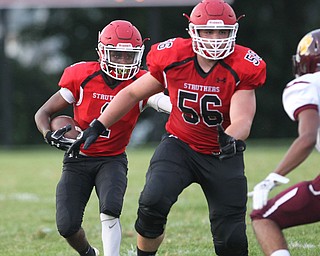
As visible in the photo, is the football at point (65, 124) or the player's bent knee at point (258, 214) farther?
the football at point (65, 124)

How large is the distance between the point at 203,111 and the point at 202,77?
20cm

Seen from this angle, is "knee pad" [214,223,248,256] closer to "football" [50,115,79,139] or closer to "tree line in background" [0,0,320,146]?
"football" [50,115,79,139]

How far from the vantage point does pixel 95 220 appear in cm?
732

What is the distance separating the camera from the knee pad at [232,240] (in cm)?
451

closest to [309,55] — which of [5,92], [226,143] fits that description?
[226,143]

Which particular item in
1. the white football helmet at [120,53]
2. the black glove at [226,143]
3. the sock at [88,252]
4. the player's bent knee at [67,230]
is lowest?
the sock at [88,252]

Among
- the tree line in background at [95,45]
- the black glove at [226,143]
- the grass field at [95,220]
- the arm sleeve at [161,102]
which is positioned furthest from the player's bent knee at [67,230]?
the tree line in background at [95,45]

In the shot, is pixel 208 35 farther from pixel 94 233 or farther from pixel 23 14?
pixel 23 14

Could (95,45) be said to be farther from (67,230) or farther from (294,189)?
(294,189)

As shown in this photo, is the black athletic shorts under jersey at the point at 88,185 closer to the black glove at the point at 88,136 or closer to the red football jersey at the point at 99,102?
the red football jersey at the point at 99,102

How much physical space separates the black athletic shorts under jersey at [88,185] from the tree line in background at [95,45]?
16017 mm

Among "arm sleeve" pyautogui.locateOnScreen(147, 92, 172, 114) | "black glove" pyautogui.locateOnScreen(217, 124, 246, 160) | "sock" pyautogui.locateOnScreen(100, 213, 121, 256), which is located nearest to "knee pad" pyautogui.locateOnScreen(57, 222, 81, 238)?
"sock" pyautogui.locateOnScreen(100, 213, 121, 256)

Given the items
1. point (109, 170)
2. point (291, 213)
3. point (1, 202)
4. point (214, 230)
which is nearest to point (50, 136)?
point (109, 170)

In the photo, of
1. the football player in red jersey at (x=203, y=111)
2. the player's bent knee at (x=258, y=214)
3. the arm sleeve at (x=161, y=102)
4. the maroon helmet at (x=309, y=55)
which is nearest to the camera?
the player's bent knee at (x=258, y=214)
